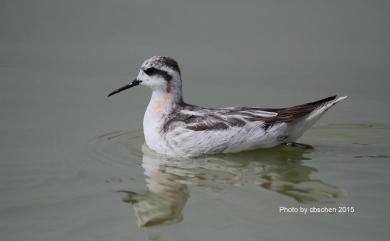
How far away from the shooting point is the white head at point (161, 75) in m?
10.5

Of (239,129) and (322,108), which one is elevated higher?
(322,108)

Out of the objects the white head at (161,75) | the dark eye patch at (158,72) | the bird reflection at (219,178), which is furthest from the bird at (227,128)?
the dark eye patch at (158,72)

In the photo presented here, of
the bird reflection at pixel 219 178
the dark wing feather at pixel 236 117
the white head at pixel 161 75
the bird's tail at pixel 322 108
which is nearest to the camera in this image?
the bird reflection at pixel 219 178

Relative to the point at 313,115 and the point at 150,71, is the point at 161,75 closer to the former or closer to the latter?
the point at 150,71

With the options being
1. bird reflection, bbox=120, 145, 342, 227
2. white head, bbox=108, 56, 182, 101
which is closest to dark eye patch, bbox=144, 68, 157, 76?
white head, bbox=108, 56, 182, 101

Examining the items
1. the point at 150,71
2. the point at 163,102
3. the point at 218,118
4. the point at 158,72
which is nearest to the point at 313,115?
the point at 218,118

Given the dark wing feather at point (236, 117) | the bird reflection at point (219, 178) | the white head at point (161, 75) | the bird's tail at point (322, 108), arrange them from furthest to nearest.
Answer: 1. the white head at point (161, 75)
2. the dark wing feather at point (236, 117)
3. the bird's tail at point (322, 108)
4. the bird reflection at point (219, 178)

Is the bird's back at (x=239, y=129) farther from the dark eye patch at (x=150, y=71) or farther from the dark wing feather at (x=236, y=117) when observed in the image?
the dark eye patch at (x=150, y=71)

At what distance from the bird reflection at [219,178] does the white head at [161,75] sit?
3.49 ft

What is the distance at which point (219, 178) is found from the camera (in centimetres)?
870

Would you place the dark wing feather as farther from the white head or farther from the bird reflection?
the white head

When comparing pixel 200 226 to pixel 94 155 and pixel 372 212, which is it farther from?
pixel 94 155

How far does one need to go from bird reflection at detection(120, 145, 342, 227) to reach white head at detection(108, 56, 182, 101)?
1063mm

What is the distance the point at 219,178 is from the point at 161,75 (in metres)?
2.53
